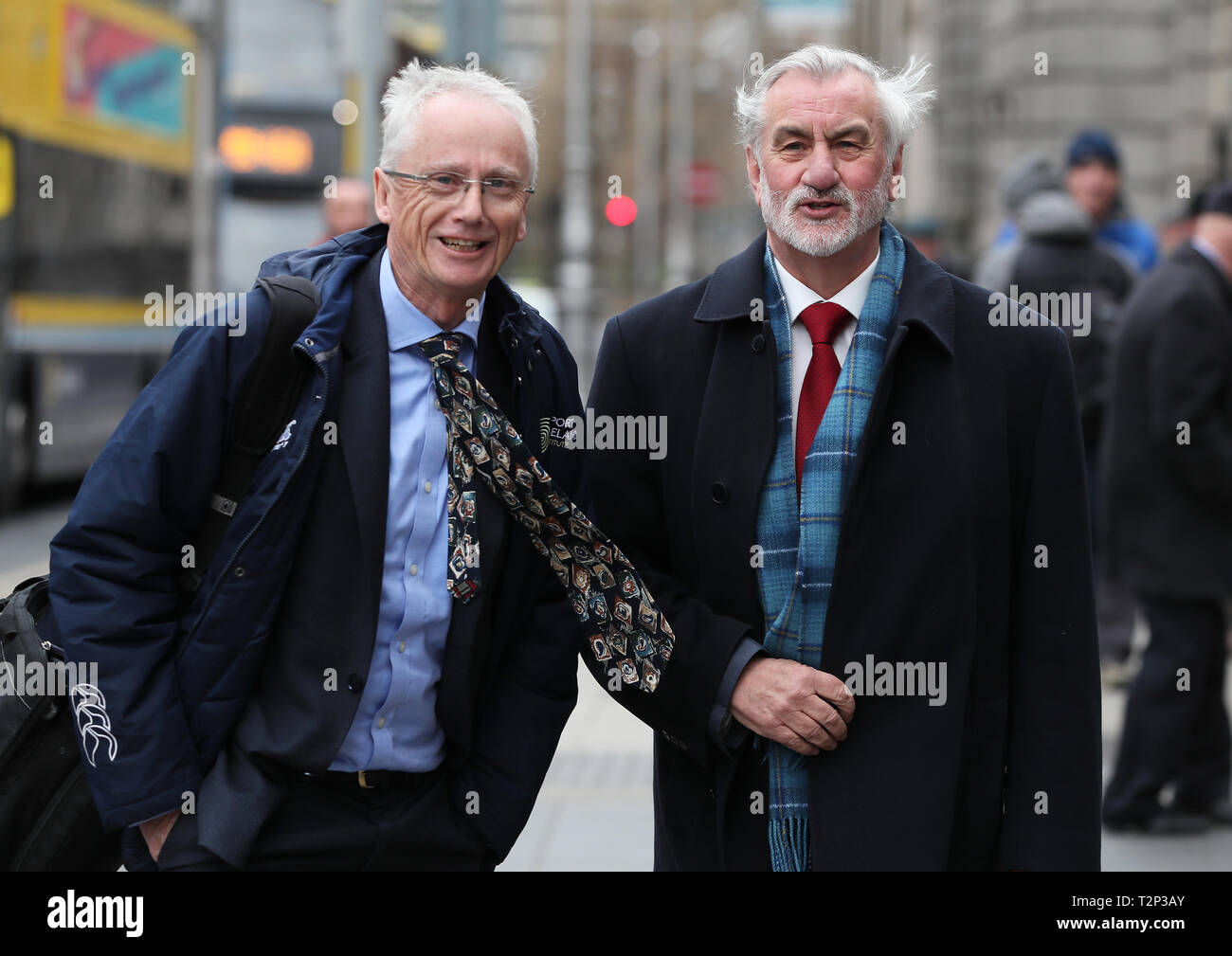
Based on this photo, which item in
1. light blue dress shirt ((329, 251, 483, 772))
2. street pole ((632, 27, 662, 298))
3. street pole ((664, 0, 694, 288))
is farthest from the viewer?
street pole ((632, 27, 662, 298))

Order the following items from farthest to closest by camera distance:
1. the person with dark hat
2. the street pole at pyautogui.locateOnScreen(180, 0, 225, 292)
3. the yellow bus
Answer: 1. the street pole at pyautogui.locateOnScreen(180, 0, 225, 292)
2. the yellow bus
3. the person with dark hat

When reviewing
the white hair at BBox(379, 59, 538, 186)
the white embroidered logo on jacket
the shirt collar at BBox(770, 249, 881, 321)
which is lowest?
the white embroidered logo on jacket

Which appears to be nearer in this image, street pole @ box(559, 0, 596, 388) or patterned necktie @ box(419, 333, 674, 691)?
patterned necktie @ box(419, 333, 674, 691)

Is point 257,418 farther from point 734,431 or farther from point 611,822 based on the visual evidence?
point 611,822

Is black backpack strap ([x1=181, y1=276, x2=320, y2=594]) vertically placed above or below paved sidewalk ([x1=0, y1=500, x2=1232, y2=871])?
above

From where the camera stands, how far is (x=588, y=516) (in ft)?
10.8

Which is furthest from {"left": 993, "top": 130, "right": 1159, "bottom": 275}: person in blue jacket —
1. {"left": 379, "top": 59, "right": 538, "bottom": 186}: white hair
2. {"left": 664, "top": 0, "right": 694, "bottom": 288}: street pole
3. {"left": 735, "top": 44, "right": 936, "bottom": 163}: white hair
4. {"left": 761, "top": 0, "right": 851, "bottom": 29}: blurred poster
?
{"left": 664, "top": 0, "right": 694, "bottom": 288}: street pole

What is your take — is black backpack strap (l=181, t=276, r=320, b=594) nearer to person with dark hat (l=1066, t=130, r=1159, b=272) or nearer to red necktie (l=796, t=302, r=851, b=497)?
red necktie (l=796, t=302, r=851, b=497)

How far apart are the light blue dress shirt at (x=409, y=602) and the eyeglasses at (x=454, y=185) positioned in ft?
0.84

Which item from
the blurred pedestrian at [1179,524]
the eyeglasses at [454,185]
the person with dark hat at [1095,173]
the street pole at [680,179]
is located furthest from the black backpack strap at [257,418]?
the street pole at [680,179]

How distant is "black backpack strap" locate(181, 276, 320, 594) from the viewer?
9.49ft

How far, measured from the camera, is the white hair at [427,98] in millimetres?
3029

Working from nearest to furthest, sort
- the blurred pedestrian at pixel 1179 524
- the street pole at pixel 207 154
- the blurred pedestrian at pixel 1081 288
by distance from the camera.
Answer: the blurred pedestrian at pixel 1179 524 < the blurred pedestrian at pixel 1081 288 < the street pole at pixel 207 154

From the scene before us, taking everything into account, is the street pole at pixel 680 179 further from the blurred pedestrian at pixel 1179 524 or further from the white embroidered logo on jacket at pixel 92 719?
the white embroidered logo on jacket at pixel 92 719
